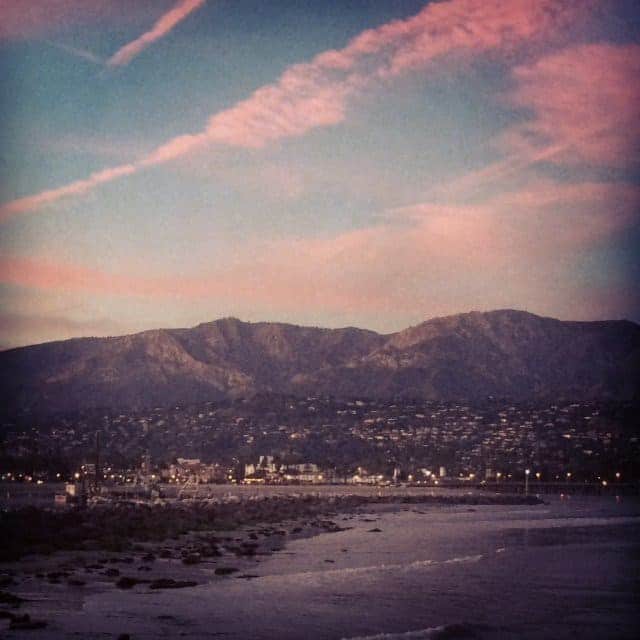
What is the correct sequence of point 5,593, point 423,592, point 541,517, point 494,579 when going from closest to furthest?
point 5,593, point 423,592, point 494,579, point 541,517

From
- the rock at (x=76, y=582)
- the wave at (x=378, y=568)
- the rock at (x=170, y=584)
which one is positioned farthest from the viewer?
the wave at (x=378, y=568)

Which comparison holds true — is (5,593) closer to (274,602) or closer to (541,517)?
(274,602)

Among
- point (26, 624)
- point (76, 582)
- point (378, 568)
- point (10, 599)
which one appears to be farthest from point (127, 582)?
point (378, 568)

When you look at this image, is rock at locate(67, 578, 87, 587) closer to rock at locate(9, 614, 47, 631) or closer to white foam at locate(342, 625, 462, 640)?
rock at locate(9, 614, 47, 631)

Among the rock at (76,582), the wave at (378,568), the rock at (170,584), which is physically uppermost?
the rock at (76,582)

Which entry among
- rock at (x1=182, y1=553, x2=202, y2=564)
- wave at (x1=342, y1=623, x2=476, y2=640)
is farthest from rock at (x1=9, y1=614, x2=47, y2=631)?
rock at (x1=182, y1=553, x2=202, y2=564)

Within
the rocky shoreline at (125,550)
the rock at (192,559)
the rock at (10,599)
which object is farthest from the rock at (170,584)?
the rock at (192,559)

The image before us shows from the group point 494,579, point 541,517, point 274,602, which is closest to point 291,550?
point 494,579

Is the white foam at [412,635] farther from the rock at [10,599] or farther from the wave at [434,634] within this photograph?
the rock at [10,599]
